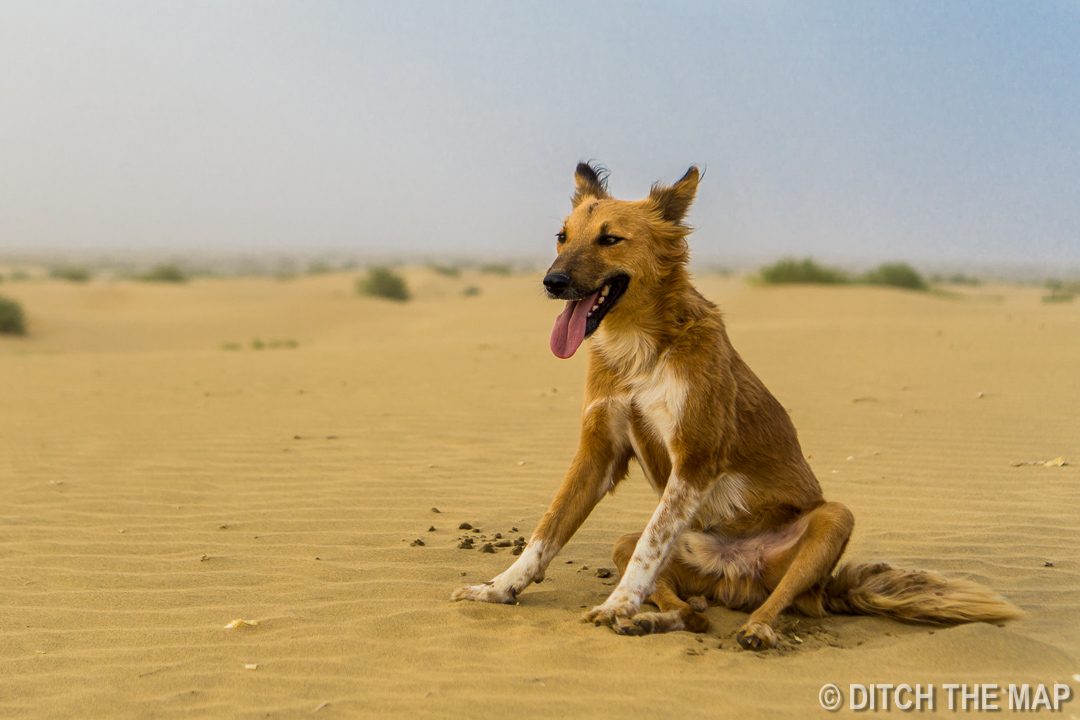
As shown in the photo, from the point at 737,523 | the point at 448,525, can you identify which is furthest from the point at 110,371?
the point at 737,523

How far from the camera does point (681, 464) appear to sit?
3.89 m

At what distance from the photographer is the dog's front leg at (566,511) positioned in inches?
163

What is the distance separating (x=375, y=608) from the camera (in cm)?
411

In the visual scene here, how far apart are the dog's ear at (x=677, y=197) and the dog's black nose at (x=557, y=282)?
0.68 metres

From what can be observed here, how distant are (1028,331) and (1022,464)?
8.91 m

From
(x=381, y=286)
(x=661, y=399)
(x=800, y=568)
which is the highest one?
(x=661, y=399)

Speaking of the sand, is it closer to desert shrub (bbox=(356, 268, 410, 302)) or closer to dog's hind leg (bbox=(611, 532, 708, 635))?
dog's hind leg (bbox=(611, 532, 708, 635))

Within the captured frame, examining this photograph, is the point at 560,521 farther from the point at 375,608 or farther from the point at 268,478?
the point at 268,478

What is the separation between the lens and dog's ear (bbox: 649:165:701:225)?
165 inches

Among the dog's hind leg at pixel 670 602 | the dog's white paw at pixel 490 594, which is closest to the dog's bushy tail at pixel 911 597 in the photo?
the dog's hind leg at pixel 670 602

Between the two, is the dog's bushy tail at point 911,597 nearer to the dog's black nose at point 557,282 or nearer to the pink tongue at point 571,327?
the pink tongue at point 571,327

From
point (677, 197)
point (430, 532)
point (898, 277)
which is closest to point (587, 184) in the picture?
point (677, 197)

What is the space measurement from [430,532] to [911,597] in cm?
288

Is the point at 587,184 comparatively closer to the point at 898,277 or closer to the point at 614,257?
the point at 614,257
